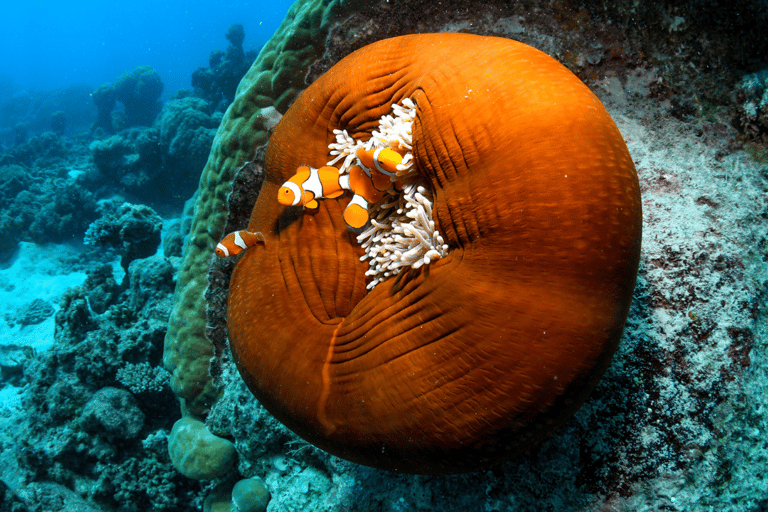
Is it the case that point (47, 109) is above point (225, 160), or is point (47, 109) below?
above

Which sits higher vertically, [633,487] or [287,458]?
[287,458]

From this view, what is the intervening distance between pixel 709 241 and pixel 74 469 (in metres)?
6.46

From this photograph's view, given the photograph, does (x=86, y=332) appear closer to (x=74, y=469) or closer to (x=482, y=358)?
(x=74, y=469)

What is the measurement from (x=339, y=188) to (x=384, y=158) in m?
0.45

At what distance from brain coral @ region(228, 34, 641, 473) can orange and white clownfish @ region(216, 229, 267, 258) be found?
0.57 metres

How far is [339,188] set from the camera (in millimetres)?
2119

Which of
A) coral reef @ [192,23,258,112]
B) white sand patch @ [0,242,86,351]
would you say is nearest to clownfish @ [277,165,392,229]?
white sand patch @ [0,242,86,351]

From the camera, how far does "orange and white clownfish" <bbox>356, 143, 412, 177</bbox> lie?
174 cm

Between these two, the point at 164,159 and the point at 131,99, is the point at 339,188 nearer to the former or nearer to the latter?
the point at 164,159

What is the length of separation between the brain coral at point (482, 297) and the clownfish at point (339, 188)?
29 centimetres

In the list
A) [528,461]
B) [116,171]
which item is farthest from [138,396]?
[116,171]

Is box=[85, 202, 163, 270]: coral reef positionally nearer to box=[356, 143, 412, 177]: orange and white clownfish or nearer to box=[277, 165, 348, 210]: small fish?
box=[277, 165, 348, 210]: small fish

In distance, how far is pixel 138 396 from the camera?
16.5 ft

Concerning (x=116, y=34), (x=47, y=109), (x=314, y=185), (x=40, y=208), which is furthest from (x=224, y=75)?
(x=116, y=34)
